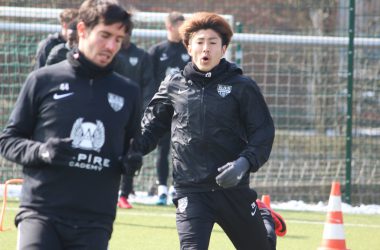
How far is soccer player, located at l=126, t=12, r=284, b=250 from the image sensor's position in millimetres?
6074

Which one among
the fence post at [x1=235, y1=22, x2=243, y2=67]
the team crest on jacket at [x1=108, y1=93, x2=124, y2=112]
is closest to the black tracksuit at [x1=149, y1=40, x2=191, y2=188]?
the fence post at [x1=235, y1=22, x2=243, y2=67]

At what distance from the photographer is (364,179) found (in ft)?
40.6

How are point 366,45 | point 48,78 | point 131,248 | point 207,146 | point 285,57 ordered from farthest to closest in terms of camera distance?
point 285,57 → point 366,45 → point 131,248 → point 207,146 → point 48,78

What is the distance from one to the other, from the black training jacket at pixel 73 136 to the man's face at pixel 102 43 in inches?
1.6

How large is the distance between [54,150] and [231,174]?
152 cm

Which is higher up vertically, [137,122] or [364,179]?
[137,122]

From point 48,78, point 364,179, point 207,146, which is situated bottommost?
point 364,179

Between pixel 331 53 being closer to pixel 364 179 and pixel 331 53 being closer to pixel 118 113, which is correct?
pixel 364 179

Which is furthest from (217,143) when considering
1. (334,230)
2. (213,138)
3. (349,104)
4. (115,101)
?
(349,104)

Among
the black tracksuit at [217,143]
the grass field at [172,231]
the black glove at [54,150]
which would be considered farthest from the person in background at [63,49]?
the black glove at [54,150]

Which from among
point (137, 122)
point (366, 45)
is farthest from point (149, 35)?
point (137, 122)

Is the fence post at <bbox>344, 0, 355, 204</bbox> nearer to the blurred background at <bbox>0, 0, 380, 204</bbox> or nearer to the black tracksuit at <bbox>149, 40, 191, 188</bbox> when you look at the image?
the blurred background at <bbox>0, 0, 380, 204</bbox>

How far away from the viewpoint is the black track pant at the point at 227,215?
6.05 m

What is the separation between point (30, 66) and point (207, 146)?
7.06 metres
